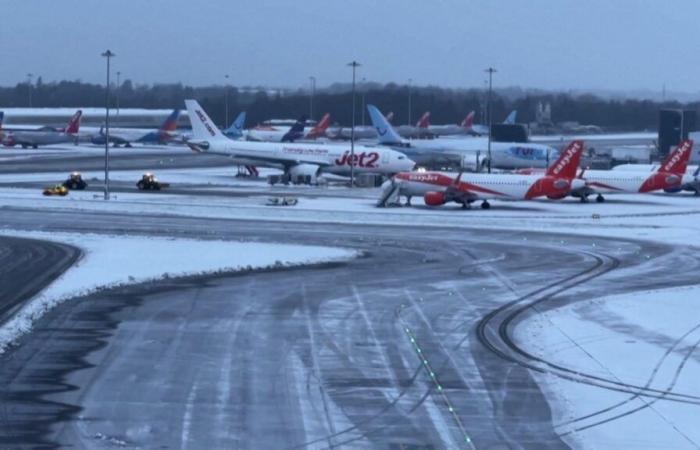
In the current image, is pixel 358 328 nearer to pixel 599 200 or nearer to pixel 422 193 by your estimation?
pixel 422 193

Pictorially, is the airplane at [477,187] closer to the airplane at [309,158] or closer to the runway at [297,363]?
the airplane at [309,158]

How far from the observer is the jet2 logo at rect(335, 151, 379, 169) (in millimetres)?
81750

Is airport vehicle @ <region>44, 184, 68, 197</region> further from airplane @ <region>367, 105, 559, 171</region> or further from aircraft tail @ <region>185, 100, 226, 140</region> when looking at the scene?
airplane @ <region>367, 105, 559, 171</region>

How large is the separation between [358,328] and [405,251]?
16.6 m

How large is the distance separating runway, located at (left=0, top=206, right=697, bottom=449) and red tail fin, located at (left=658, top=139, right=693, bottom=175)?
3650cm

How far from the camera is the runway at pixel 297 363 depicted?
1698 cm

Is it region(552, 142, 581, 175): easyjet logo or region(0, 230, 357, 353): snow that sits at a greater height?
region(552, 142, 581, 175): easyjet logo

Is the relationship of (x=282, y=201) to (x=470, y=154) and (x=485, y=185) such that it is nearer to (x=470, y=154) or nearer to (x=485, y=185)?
(x=485, y=185)

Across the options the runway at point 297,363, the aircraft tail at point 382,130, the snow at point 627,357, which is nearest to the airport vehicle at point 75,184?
the runway at point 297,363

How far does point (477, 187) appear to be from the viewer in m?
63.5

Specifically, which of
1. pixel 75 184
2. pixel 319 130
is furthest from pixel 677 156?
pixel 319 130

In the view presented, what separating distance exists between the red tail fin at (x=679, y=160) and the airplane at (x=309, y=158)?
17223 mm

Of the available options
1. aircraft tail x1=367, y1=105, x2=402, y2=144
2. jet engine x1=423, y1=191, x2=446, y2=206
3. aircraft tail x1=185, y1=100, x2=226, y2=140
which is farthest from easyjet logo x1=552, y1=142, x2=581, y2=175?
aircraft tail x1=367, y1=105, x2=402, y2=144

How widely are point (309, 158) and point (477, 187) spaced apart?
808 inches
